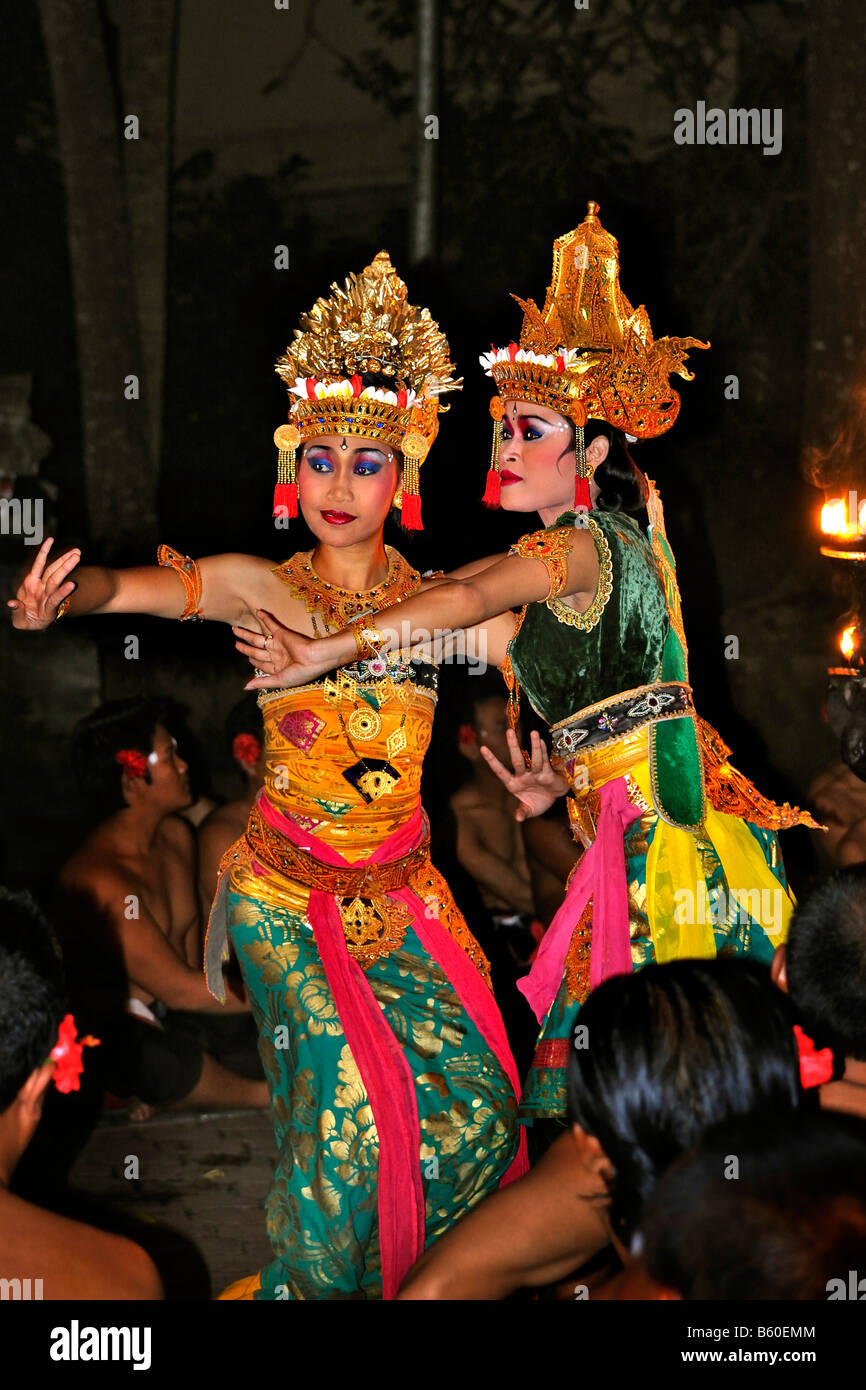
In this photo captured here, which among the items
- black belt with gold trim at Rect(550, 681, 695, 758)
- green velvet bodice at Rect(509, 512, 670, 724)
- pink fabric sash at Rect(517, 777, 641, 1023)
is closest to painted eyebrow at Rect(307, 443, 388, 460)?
green velvet bodice at Rect(509, 512, 670, 724)

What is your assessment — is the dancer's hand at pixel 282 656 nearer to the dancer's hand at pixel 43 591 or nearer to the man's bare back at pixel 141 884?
the dancer's hand at pixel 43 591

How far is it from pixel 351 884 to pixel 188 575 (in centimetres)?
74

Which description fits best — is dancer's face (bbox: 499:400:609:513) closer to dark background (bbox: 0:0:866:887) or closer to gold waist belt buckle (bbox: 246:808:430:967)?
gold waist belt buckle (bbox: 246:808:430:967)

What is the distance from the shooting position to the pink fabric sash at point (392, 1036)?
9.87 feet

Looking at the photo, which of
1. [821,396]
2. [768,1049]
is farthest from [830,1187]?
[821,396]

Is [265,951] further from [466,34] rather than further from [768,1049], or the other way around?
[466,34]

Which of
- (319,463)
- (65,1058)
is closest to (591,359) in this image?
(319,463)

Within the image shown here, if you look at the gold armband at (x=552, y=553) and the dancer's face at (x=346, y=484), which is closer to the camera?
the gold armband at (x=552, y=553)

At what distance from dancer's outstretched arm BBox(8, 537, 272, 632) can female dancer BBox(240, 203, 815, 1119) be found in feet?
1.29

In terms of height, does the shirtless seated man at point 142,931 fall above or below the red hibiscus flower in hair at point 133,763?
below

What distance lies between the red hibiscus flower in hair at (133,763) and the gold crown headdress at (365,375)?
188 centimetres

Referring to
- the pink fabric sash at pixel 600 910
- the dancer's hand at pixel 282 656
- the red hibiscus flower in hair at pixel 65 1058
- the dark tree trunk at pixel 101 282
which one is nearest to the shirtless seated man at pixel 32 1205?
the red hibiscus flower in hair at pixel 65 1058

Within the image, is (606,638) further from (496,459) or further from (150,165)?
(150,165)

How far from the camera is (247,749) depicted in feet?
19.2
